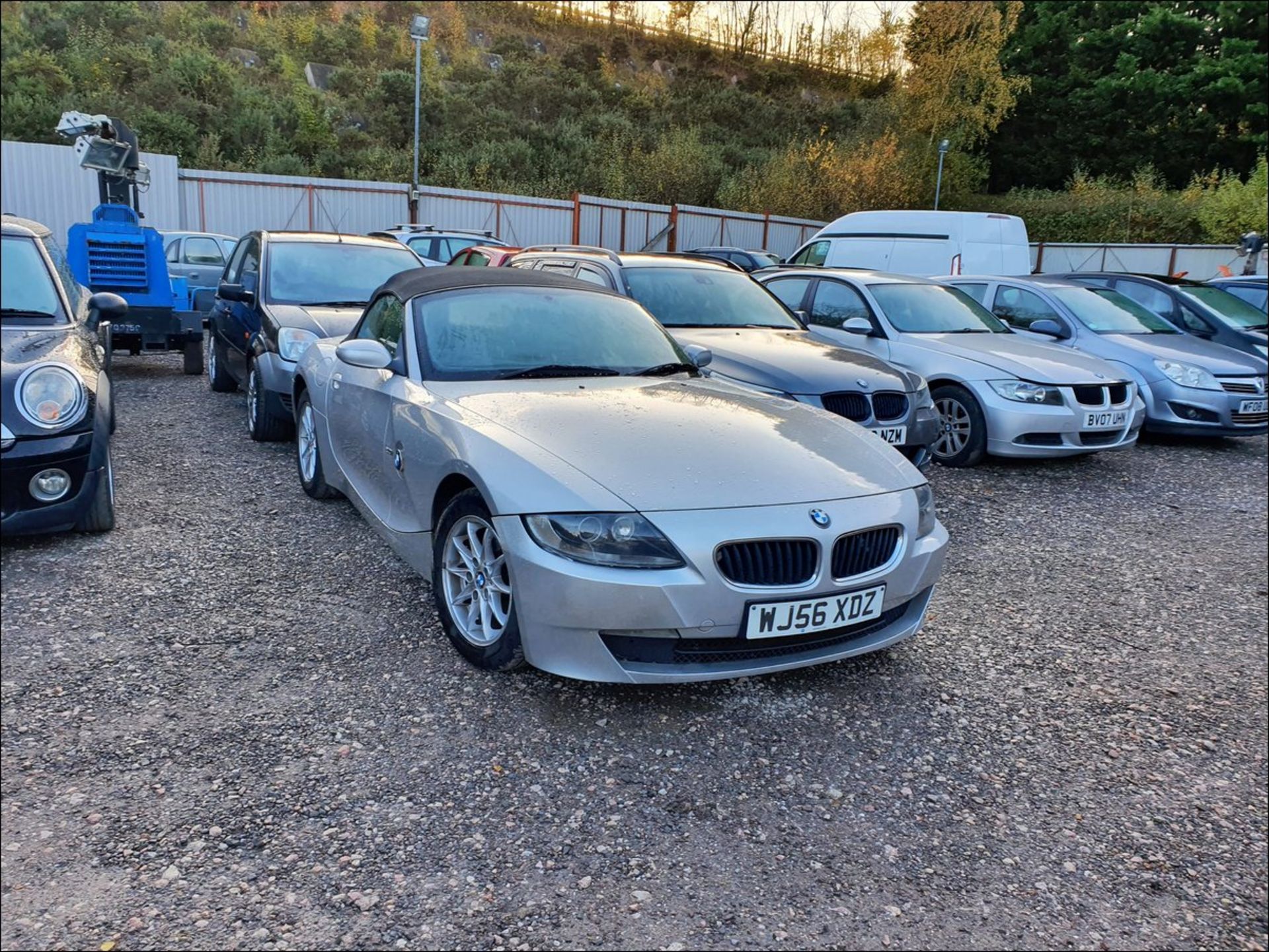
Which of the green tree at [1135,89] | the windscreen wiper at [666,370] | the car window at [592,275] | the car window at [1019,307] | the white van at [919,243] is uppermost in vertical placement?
the green tree at [1135,89]

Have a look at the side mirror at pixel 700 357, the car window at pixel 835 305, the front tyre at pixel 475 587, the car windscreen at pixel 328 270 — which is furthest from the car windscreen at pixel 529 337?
the car window at pixel 835 305

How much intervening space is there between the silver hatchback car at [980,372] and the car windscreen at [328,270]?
3732mm

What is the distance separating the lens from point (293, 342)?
6.23 metres

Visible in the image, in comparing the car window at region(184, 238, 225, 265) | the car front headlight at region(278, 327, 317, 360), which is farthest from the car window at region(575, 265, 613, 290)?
the car window at region(184, 238, 225, 265)

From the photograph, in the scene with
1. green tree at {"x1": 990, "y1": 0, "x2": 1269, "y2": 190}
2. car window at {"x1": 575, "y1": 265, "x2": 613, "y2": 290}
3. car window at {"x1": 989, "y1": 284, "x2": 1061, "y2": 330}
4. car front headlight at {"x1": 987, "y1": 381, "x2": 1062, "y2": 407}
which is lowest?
car front headlight at {"x1": 987, "y1": 381, "x2": 1062, "y2": 407}

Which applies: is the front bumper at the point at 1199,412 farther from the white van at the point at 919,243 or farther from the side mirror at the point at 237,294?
the side mirror at the point at 237,294

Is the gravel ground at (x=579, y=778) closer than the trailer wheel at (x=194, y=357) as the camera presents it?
Yes

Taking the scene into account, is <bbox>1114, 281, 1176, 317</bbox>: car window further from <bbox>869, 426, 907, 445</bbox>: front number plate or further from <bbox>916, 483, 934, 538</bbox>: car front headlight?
<bbox>916, 483, 934, 538</bbox>: car front headlight

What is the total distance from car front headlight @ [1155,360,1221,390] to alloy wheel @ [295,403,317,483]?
7.33 metres

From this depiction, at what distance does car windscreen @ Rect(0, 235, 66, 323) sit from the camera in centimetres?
462

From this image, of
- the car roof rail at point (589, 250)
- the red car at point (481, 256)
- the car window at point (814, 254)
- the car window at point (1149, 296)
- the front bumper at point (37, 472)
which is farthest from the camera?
the car window at point (814, 254)

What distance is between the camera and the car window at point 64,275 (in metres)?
5.03

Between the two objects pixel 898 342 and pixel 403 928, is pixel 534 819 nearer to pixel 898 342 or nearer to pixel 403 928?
pixel 403 928

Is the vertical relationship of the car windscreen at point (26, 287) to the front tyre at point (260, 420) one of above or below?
above
